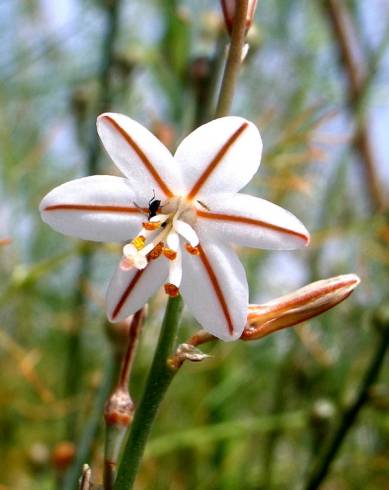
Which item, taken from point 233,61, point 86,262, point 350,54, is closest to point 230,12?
point 233,61

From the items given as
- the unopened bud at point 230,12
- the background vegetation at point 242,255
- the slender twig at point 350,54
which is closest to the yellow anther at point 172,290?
the unopened bud at point 230,12

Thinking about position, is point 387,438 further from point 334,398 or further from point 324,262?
point 324,262

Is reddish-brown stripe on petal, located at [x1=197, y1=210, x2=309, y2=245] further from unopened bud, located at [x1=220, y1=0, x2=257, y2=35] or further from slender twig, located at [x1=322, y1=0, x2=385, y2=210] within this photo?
slender twig, located at [x1=322, y1=0, x2=385, y2=210]

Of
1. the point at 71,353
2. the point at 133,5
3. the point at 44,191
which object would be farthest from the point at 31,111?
the point at 71,353

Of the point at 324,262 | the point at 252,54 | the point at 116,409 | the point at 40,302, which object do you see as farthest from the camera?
the point at 40,302

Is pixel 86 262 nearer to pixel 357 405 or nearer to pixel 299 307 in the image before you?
pixel 357 405

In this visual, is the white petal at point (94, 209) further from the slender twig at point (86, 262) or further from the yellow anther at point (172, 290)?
the slender twig at point (86, 262)

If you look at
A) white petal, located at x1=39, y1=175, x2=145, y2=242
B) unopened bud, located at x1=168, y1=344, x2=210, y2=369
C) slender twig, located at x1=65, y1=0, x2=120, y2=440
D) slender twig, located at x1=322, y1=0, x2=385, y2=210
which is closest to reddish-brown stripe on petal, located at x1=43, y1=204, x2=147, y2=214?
white petal, located at x1=39, y1=175, x2=145, y2=242
